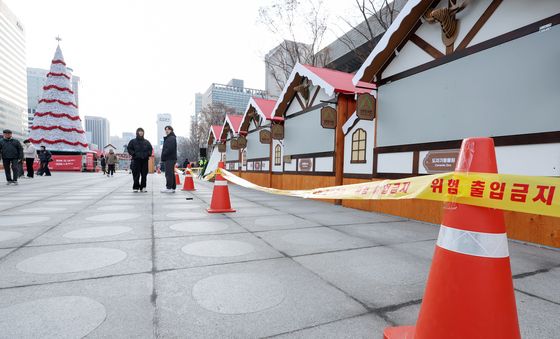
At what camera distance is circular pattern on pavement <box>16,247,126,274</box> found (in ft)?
7.96

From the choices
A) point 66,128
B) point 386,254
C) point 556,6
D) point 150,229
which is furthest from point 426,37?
point 66,128

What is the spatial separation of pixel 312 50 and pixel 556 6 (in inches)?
560

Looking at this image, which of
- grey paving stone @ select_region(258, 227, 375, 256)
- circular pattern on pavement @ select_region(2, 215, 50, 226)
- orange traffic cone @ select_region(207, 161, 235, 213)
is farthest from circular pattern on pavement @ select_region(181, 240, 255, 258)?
circular pattern on pavement @ select_region(2, 215, 50, 226)

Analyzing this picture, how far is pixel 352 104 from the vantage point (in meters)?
7.65

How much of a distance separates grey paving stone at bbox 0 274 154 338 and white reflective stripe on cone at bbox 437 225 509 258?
1.71 m

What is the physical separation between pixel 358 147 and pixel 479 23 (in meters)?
3.38

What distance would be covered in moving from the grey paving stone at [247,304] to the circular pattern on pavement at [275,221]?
6.47ft

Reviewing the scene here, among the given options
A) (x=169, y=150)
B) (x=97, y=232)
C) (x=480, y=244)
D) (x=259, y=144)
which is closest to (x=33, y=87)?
(x=259, y=144)

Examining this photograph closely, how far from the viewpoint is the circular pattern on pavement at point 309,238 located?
3.48 meters

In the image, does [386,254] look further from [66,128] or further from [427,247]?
[66,128]

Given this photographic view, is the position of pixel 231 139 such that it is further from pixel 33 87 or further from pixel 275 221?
pixel 33 87

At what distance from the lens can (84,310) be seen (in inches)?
69.7

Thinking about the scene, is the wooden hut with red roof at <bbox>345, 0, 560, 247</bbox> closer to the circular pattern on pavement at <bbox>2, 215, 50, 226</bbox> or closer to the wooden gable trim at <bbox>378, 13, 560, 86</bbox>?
the wooden gable trim at <bbox>378, 13, 560, 86</bbox>

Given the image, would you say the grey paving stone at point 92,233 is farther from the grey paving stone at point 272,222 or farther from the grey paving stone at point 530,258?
the grey paving stone at point 530,258
